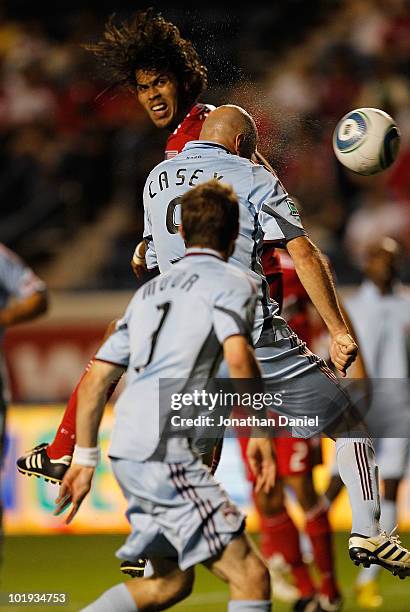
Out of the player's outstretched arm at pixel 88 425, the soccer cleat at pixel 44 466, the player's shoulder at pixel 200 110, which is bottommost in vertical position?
the player's outstretched arm at pixel 88 425

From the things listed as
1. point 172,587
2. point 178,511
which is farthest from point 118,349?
point 172,587

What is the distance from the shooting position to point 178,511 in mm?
4027

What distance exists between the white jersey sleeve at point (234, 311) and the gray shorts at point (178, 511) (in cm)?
48

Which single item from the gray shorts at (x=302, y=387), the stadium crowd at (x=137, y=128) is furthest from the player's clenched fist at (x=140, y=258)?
the stadium crowd at (x=137, y=128)

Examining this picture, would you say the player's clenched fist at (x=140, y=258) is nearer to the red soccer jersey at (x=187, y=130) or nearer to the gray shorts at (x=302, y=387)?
the red soccer jersey at (x=187, y=130)

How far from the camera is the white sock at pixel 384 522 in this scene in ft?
22.8

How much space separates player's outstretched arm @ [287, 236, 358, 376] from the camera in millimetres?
4621

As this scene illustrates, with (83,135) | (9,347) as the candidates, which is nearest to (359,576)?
(9,347)

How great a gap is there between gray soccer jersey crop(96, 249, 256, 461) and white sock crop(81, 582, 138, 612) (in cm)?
48

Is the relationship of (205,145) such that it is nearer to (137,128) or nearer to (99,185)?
(137,128)

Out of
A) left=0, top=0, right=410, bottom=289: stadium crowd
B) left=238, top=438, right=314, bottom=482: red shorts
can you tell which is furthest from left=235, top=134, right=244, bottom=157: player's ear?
left=0, top=0, right=410, bottom=289: stadium crowd

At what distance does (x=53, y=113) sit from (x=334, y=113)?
317cm

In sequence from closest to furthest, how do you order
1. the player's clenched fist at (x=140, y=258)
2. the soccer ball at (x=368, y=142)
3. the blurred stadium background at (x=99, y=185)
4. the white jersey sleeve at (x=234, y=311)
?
the white jersey sleeve at (x=234, y=311)
the soccer ball at (x=368, y=142)
the player's clenched fist at (x=140, y=258)
the blurred stadium background at (x=99, y=185)

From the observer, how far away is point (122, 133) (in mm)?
11562
